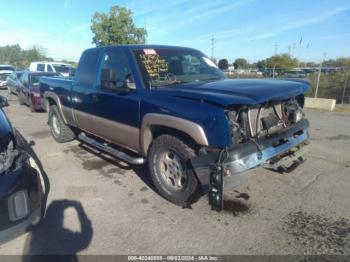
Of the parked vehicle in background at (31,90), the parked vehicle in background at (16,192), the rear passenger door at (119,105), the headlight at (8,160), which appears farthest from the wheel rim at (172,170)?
the parked vehicle in background at (31,90)

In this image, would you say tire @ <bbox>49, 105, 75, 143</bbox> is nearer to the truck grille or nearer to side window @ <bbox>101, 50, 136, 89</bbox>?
side window @ <bbox>101, 50, 136, 89</bbox>

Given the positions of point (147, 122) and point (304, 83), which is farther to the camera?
point (304, 83)

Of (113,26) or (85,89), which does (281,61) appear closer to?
(113,26)

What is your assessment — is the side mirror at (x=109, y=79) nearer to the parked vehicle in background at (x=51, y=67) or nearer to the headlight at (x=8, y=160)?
the headlight at (x=8, y=160)

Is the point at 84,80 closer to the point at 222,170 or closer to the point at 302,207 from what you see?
the point at 222,170

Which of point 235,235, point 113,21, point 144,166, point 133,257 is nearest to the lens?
point 133,257

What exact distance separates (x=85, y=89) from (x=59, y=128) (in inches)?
81.0

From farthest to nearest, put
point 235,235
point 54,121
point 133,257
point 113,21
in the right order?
1. point 113,21
2. point 54,121
3. point 235,235
4. point 133,257

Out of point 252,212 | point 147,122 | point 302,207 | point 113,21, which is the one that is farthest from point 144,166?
point 113,21

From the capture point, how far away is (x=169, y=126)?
3502 millimetres

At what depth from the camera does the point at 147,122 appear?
12.5 ft

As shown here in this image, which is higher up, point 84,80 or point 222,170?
point 84,80

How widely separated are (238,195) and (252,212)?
1.50ft

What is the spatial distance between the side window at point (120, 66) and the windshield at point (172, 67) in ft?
0.68
